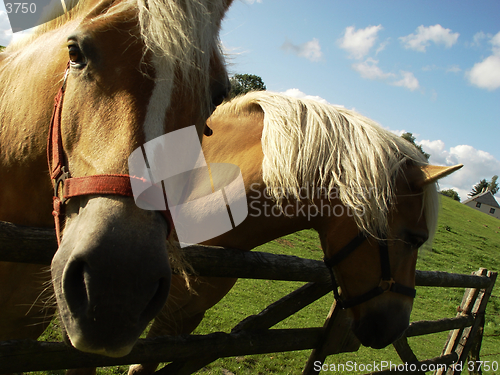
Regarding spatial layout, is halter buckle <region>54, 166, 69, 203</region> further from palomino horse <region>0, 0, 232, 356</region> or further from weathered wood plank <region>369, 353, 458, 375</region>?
weathered wood plank <region>369, 353, 458, 375</region>

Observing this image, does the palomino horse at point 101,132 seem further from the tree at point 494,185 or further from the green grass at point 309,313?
the tree at point 494,185

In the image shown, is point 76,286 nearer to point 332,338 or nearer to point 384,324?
point 384,324

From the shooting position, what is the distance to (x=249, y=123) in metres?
2.76

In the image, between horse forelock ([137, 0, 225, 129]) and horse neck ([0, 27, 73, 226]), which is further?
horse neck ([0, 27, 73, 226])

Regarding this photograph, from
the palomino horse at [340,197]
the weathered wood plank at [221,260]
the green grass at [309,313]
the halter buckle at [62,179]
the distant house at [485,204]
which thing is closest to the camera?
the halter buckle at [62,179]

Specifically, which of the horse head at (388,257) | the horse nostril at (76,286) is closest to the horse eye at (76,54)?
the horse nostril at (76,286)

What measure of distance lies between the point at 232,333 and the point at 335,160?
1.51 m

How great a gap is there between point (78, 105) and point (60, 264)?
0.59m

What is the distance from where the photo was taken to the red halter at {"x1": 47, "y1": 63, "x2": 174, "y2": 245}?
1066 millimetres

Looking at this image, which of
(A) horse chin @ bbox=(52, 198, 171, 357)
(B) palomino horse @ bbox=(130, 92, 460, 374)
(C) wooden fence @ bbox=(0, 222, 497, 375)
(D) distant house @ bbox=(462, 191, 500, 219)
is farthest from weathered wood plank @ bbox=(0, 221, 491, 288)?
(D) distant house @ bbox=(462, 191, 500, 219)

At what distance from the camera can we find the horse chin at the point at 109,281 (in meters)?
0.93

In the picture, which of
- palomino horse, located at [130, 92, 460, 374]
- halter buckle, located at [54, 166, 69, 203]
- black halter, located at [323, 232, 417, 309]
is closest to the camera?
halter buckle, located at [54, 166, 69, 203]

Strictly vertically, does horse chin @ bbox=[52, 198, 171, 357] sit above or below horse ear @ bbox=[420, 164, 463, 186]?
above

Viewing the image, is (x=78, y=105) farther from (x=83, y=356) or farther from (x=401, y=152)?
(x=401, y=152)
